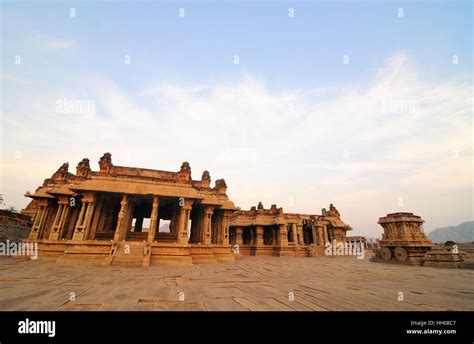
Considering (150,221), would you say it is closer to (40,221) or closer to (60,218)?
(60,218)

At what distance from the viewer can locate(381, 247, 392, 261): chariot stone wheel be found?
18094mm

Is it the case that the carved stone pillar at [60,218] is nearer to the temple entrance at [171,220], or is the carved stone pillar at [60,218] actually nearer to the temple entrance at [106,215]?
the temple entrance at [106,215]

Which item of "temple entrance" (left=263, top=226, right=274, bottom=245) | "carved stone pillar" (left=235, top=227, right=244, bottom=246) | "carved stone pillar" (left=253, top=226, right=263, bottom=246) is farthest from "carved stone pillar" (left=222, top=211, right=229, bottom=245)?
"temple entrance" (left=263, top=226, right=274, bottom=245)

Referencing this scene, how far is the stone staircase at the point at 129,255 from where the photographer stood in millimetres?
13016

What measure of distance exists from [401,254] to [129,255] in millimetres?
20656

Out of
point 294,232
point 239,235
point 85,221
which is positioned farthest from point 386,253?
point 85,221

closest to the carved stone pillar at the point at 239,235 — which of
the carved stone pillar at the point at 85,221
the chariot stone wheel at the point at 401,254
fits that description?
the chariot stone wheel at the point at 401,254

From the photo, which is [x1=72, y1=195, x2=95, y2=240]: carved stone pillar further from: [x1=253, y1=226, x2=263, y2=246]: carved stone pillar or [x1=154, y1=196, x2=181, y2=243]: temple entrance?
[x1=253, y1=226, x2=263, y2=246]: carved stone pillar

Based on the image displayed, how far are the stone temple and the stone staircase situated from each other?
0.02 metres

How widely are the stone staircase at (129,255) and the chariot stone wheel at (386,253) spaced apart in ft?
64.9
